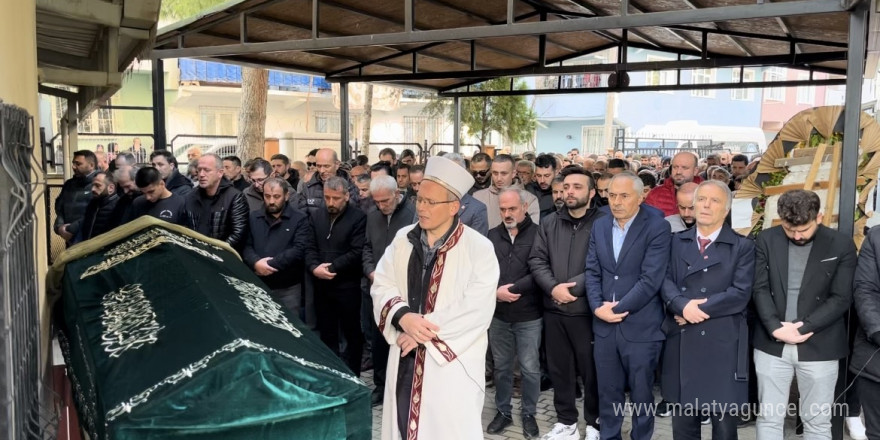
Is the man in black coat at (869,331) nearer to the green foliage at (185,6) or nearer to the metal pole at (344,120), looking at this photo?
the metal pole at (344,120)

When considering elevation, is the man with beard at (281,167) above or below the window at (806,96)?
below

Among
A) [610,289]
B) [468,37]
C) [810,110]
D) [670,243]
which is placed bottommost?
[610,289]

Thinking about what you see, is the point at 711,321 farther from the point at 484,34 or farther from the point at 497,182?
the point at 484,34

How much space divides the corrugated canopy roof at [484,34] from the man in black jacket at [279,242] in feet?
6.76

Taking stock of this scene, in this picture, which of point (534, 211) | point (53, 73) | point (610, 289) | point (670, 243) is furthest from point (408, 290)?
point (53, 73)

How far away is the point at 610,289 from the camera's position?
4.72m

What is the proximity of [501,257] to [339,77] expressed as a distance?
26.6 ft

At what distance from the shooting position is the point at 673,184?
7.37m

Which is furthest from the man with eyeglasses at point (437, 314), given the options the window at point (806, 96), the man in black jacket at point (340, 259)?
the window at point (806, 96)

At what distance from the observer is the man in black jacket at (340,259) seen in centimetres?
590

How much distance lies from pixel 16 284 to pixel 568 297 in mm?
3614

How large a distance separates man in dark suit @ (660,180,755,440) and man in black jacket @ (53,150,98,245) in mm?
6558

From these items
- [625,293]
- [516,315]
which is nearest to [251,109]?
[516,315]

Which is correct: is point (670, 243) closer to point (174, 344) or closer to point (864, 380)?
point (864, 380)
